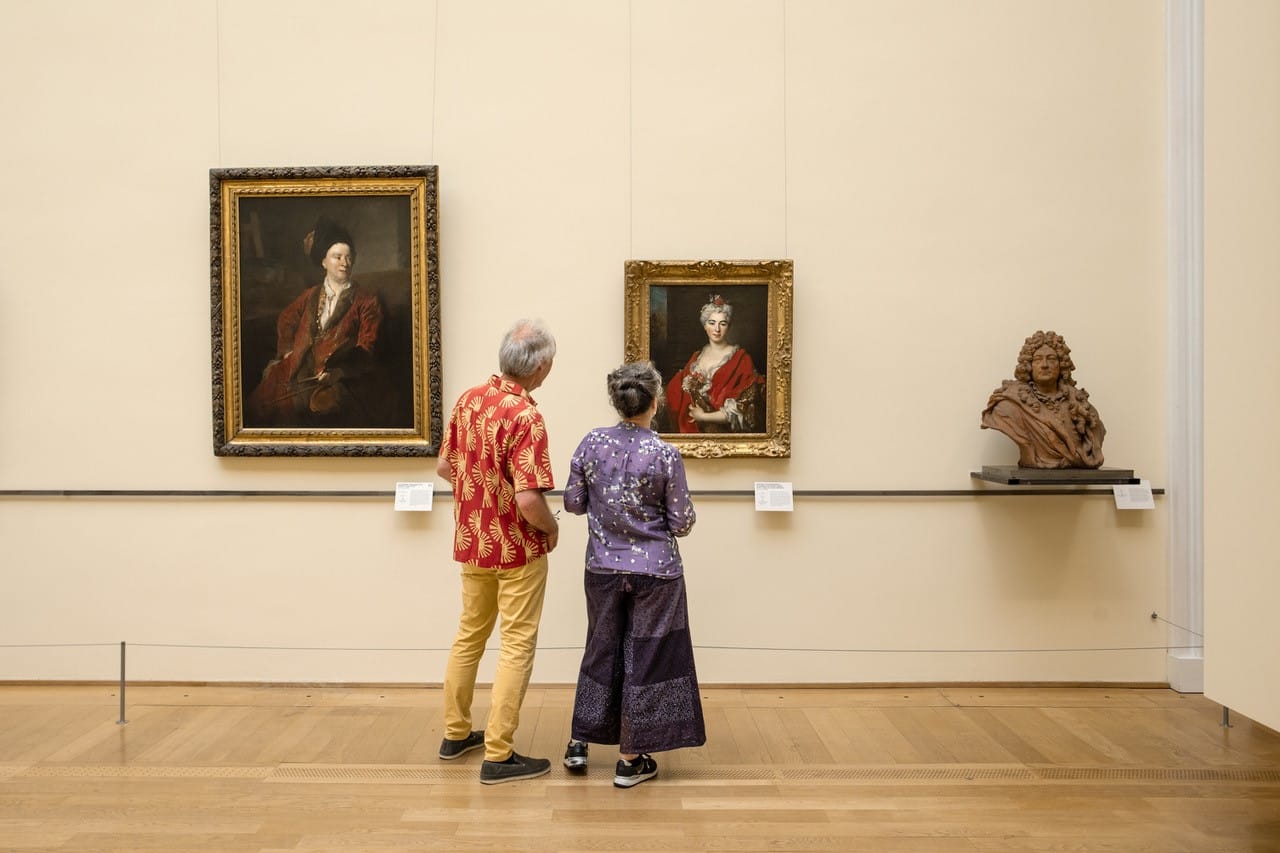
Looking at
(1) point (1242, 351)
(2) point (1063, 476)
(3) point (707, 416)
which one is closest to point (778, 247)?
(3) point (707, 416)

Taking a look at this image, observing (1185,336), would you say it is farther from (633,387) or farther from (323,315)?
(323,315)

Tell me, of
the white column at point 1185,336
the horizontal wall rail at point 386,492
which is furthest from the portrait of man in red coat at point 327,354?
the white column at point 1185,336

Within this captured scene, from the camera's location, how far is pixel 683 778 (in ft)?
17.7

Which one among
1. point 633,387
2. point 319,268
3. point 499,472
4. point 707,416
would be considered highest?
point 319,268

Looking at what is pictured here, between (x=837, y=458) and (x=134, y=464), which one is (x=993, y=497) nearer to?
(x=837, y=458)

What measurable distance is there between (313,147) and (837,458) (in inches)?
178

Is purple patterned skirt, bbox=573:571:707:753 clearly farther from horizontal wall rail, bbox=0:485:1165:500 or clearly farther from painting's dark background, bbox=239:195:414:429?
painting's dark background, bbox=239:195:414:429

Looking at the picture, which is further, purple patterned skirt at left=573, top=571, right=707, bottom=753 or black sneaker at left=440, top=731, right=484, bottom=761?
black sneaker at left=440, top=731, right=484, bottom=761

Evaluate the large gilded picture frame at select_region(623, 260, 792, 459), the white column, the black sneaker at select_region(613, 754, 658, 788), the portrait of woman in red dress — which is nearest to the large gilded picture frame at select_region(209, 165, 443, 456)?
the large gilded picture frame at select_region(623, 260, 792, 459)

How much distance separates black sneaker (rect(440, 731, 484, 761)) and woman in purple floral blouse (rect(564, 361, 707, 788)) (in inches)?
36.4

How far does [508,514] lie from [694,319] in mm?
2543

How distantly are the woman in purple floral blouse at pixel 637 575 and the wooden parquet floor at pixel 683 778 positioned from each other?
36cm

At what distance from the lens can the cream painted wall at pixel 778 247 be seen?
23.9 feet

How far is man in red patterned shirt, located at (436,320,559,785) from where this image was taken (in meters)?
5.23
